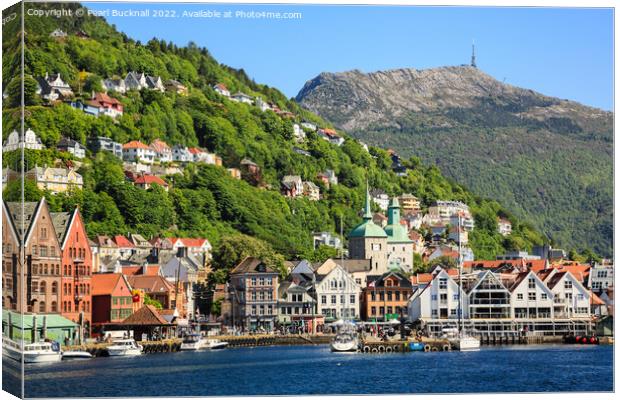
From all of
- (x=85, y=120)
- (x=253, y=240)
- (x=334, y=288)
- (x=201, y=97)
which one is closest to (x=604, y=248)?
(x=334, y=288)

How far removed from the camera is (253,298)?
161ft

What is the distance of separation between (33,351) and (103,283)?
1159 cm

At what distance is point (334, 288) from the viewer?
49844 millimetres

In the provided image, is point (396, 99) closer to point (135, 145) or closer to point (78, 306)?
point (135, 145)

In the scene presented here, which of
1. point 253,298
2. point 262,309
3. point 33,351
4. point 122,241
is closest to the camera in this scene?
point 33,351

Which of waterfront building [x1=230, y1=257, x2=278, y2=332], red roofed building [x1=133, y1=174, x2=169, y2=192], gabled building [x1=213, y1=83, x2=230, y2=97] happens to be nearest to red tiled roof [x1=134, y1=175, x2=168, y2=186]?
red roofed building [x1=133, y1=174, x2=169, y2=192]

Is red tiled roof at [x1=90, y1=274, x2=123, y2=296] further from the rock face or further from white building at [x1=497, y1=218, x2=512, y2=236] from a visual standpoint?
white building at [x1=497, y1=218, x2=512, y2=236]

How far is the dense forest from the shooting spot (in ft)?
174

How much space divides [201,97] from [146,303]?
32.1 metres

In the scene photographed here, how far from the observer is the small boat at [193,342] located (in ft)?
141

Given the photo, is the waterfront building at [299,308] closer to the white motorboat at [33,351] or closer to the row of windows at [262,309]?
the row of windows at [262,309]

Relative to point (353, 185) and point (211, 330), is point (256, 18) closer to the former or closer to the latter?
point (211, 330)

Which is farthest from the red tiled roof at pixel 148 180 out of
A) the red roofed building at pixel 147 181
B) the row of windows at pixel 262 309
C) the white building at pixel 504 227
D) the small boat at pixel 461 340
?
the small boat at pixel 461 340

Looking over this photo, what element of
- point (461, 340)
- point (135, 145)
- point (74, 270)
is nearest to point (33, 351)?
point (74, 270)
